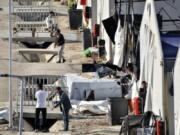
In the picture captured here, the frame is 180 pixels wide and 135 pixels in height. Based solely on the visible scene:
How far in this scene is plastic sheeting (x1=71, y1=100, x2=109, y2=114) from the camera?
24.5 meters

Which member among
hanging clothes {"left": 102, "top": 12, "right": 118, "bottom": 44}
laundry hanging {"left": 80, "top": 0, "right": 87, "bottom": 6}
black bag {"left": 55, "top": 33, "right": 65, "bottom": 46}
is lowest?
black bag {"left": 55, "top": 33, "right": 65, "bottom": 46}

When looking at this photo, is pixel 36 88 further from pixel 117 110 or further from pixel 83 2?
pixel 83 2

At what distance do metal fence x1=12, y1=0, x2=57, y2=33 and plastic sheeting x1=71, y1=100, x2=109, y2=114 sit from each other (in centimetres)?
1573

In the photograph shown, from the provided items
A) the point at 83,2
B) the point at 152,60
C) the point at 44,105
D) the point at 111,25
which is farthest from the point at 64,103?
the point at 83,2

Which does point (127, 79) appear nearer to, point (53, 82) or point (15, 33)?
point (53, 82)

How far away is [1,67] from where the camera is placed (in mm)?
33156

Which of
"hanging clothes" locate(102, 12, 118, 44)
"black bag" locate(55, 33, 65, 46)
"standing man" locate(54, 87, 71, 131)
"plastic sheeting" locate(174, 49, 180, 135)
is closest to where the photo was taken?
"plastic sheeting" locate(174, 49, 180, 135)

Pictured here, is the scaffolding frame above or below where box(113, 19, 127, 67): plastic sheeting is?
below

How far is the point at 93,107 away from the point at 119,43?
3.80 m

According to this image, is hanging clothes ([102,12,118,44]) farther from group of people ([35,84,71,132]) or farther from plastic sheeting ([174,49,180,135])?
plastic sheeting ([174,49,180,135])

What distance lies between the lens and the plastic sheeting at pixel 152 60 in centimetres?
1888

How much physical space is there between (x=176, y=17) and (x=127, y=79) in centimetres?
298

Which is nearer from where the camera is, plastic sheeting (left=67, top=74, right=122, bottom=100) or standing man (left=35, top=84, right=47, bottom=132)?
standing man (left=35, top=84, right=47, bottom=132)

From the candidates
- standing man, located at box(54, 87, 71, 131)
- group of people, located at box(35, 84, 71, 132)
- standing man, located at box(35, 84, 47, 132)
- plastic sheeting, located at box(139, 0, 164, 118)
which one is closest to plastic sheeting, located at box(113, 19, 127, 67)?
plastic sheeting, located at box(139, 0, 164, 118)
